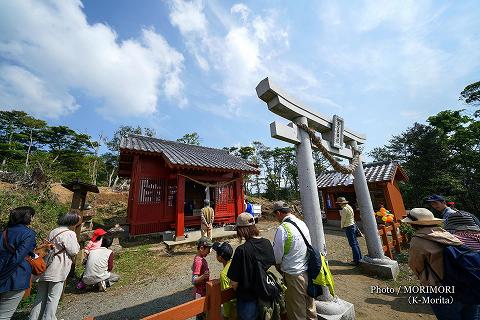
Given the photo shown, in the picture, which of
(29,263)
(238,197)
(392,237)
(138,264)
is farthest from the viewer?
(238,197)

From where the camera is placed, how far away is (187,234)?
9508mm

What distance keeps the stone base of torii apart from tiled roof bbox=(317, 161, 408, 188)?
9.12 m

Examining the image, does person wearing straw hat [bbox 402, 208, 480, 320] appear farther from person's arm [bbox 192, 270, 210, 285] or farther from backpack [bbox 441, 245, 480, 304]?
person's arm [bbox 192, 270, 210, 285]

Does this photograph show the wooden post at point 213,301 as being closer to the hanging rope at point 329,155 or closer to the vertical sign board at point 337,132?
the hanging rope at point 329,155

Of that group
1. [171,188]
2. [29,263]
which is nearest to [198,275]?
[29,263]

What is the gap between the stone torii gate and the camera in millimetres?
3768

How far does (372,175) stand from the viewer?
14.5 m

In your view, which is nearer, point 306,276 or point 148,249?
point 306,276

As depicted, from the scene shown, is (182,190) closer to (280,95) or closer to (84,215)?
(84,215)

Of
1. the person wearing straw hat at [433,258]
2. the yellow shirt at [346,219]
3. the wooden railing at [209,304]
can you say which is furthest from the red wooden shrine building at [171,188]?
the person wearing straw hat at [433,258]

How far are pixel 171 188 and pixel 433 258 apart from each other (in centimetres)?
1067

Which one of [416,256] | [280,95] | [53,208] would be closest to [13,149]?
[53,208]

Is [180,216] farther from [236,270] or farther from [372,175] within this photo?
[372,175]

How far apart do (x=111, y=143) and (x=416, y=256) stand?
42751mm
